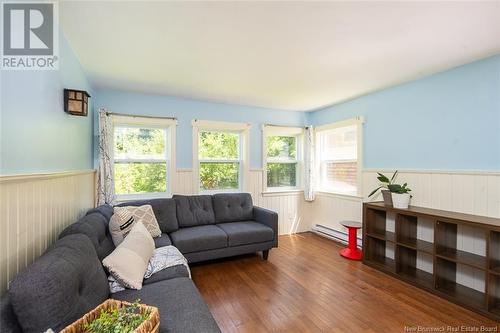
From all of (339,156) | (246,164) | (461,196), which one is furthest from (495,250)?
(246,164)

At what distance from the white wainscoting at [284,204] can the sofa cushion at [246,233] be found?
978 millimetres

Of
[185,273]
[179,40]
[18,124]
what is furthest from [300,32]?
[185,273]

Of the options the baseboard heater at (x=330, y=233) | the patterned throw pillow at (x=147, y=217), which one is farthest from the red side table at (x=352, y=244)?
the patterned throw pillow at (x=147, y=217)

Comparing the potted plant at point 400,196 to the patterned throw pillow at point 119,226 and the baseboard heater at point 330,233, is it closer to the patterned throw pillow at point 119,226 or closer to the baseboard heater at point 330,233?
the baseboard heater at point 330,233

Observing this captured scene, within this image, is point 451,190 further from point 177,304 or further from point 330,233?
point 177,304

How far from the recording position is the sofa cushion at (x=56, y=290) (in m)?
0.93

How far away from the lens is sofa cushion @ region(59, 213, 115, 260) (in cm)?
171

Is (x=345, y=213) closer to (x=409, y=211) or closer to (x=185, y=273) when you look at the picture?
(x=409, y=211)

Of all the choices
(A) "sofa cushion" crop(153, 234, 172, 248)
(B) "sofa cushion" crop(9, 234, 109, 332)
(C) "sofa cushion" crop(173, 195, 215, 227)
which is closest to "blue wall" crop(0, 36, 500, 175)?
(B) "sofa cushion" crop(9, 234, 109, 332)

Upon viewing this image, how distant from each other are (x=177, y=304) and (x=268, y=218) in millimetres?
2079

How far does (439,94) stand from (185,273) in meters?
3.28

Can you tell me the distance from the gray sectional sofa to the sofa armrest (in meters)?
0.01

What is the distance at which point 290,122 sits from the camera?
15.3ft

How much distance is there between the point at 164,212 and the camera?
3.21 m
